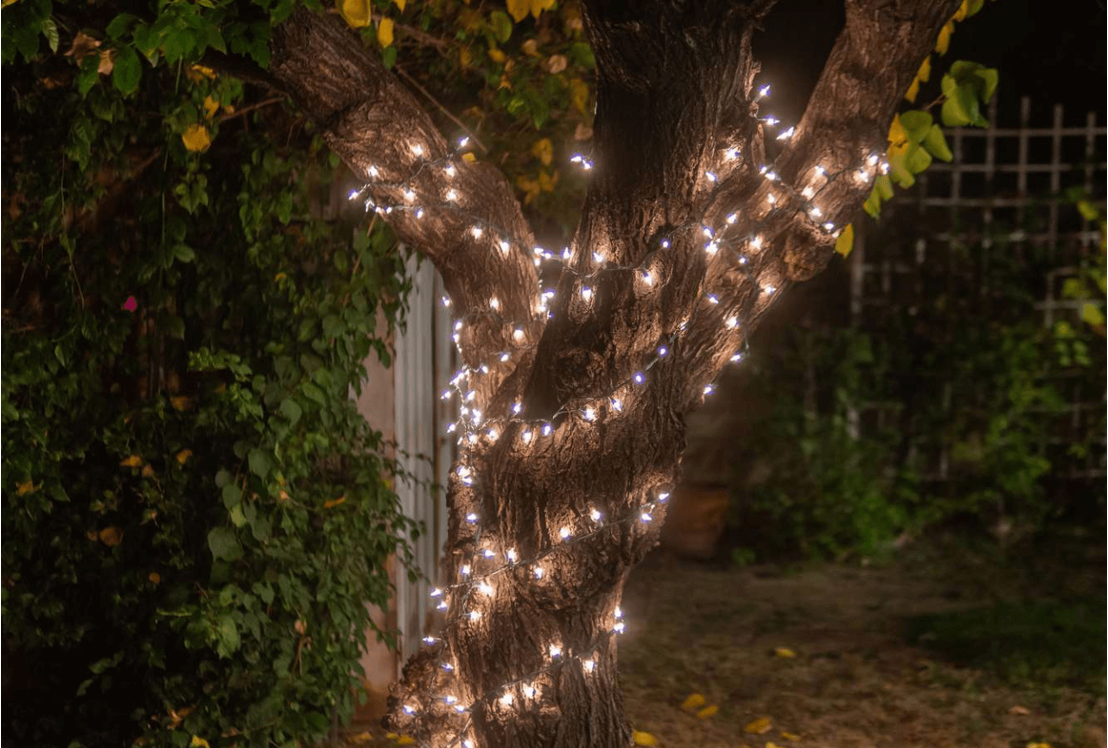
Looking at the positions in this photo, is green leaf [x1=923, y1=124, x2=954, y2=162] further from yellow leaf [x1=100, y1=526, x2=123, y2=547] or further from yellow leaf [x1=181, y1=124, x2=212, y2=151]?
yellow leaf [x1=100, y1=526, x2=123, y2=547]

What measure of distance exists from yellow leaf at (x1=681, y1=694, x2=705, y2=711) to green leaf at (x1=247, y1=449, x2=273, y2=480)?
2.14m

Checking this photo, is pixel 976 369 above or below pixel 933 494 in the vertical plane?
above

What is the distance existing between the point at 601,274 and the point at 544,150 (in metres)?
1.29

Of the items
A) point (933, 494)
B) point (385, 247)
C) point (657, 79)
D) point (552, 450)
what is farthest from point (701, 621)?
point (657, 79)

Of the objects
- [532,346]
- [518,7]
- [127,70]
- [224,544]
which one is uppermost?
[518,7]

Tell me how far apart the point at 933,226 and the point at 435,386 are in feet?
12.7

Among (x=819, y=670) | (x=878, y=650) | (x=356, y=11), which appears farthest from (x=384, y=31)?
(x=878, y=650)

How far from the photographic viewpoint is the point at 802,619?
→ 6418 mm

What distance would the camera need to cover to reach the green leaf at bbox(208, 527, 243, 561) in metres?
4.01

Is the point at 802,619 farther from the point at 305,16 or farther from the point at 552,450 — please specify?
the point at 305,16

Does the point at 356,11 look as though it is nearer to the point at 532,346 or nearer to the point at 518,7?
the point at 518,7

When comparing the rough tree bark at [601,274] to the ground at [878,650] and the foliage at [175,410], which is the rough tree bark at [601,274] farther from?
A: the ground at [878,650]

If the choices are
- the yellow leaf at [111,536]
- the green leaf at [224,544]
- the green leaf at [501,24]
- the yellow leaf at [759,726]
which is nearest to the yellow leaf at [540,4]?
the green leaf at [501,24]

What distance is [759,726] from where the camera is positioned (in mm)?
4945
